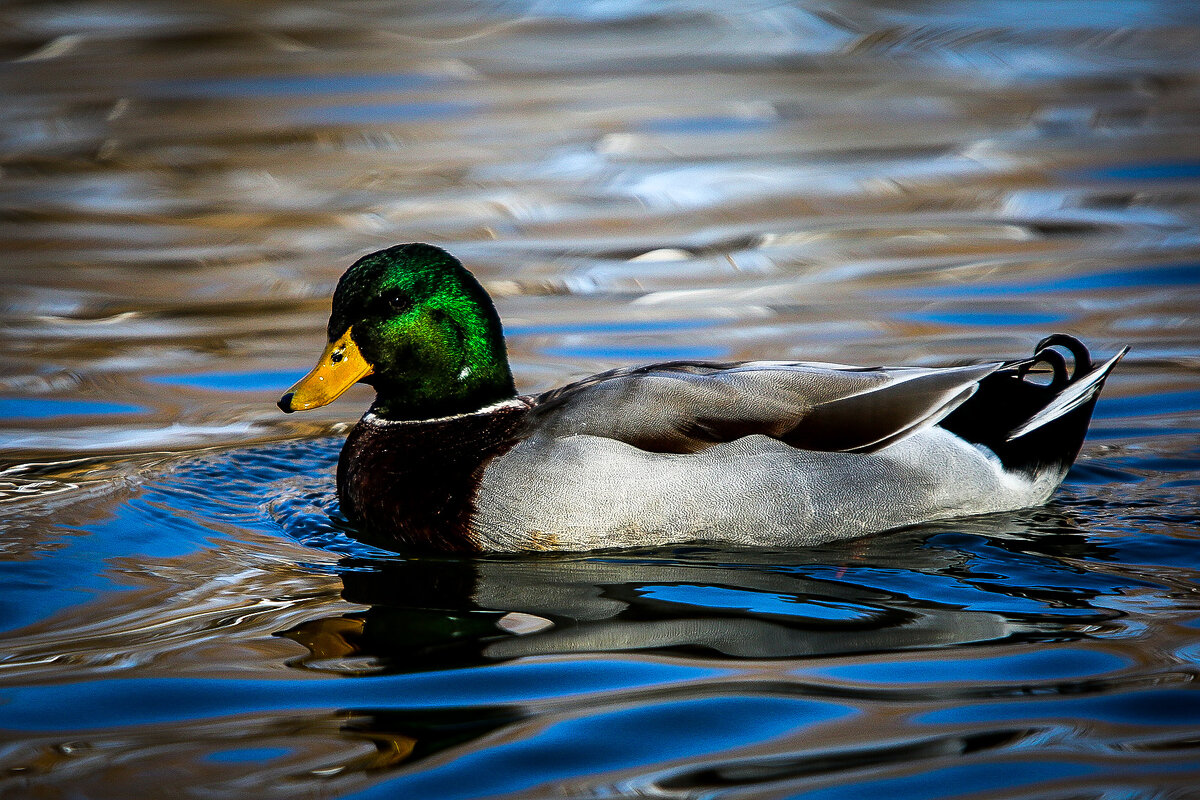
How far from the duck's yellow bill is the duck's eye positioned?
172mm

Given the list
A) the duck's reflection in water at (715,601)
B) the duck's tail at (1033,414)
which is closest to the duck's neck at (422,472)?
the duck's reflection in water at (715,601)

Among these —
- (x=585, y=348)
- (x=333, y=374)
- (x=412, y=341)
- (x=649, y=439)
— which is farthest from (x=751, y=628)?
(x=585, y=348)

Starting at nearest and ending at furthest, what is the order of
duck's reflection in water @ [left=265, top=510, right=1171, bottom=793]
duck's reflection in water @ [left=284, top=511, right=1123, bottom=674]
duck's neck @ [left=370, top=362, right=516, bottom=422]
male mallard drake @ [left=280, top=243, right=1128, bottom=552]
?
duck's reflection in water @ [left=265, top=510, right=1171, bottom=793] < duck's reflection in water @ [left=284, top=511, right=1123, bottom=674] < male mallard drake @ [left=280, top=243, right=1128, bottom=552] < duck's neck @ [left=370, top=362, right=516, bottom=422]

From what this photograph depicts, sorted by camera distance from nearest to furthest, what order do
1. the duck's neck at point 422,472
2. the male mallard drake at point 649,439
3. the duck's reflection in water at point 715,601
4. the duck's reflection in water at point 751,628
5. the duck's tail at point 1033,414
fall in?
the duck's reflection in water at point 751,628 < the duck's reflection in water at point 715,601 < the male mallard drake at point 649,439 < the duck's neck at point 422,472 < the duck's tail at point 1033,414

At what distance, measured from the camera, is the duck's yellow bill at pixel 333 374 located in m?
5.42

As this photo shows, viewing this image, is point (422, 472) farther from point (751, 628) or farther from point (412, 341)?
point (751, 628)

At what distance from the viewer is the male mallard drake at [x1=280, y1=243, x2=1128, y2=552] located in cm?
507

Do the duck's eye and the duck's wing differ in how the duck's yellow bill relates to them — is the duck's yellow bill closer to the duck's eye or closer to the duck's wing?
the duck's eye

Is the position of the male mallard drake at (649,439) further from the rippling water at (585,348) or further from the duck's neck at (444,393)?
the rippling water at (585,348)

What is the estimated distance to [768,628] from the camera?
4371 millimetres

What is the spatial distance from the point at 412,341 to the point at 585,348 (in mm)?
2542

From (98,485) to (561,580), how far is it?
7.29 feet

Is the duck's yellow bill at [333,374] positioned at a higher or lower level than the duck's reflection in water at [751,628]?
higher

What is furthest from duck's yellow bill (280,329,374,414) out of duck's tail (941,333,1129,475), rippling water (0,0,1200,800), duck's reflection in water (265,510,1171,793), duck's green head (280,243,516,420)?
duck's tail (941,333,1129,475)
